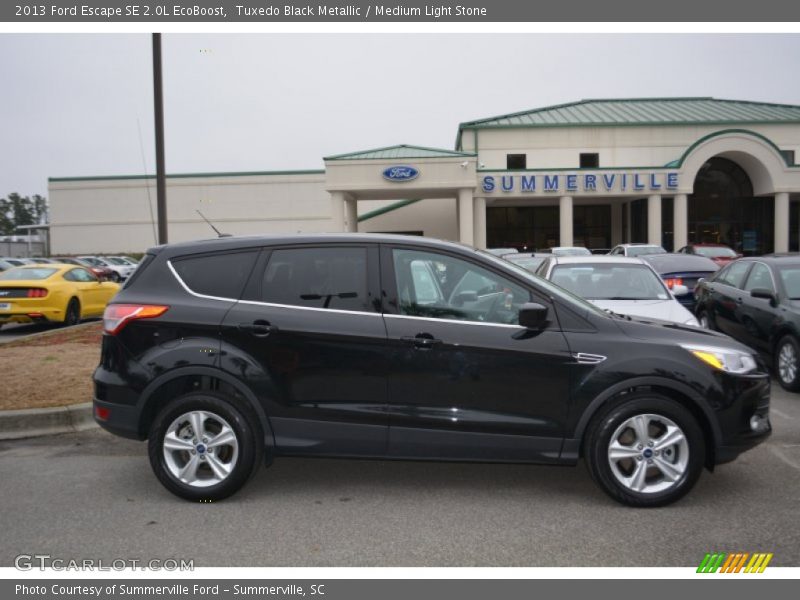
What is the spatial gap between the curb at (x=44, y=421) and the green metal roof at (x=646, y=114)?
107 ft

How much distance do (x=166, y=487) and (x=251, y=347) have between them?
44.3 inches

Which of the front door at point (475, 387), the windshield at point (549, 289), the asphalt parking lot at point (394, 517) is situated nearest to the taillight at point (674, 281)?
the asphalt parking lot at point (394, 517)

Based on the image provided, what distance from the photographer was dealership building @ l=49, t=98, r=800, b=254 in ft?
106

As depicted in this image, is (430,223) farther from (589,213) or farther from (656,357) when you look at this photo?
(656,357)

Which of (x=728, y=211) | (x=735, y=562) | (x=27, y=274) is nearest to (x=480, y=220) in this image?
(x=728, y=211)

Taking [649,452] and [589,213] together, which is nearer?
[649,452]

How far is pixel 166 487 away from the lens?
4547 millimetres

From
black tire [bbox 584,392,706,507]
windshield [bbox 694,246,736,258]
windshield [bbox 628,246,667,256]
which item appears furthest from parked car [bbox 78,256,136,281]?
black tire [bbox 584,392,706,507]

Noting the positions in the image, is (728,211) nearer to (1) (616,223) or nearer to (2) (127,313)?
(1) (616,223)

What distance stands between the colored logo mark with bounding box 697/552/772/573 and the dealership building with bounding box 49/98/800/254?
26839 millimetres

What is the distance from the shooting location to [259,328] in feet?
14.8

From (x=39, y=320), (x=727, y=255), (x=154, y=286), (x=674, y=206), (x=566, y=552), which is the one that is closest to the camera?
(x=566, y=552)

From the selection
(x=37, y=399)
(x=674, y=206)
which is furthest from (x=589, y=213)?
(x=37, y=399)

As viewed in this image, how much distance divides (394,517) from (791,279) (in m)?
6.37
